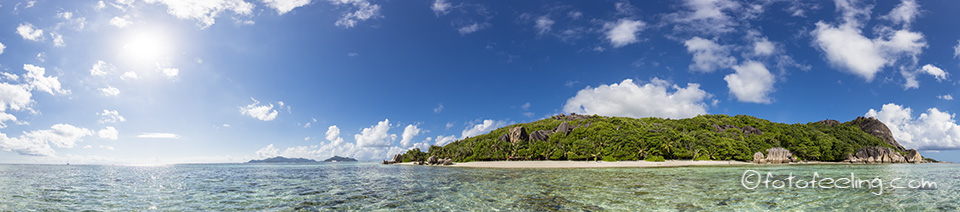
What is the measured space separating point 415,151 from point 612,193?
158705mm

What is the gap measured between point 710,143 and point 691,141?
221 inches

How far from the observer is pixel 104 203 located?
2069 cm

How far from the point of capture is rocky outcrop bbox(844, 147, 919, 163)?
122625 millimetres

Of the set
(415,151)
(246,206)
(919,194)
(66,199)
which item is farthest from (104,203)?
(415,151)

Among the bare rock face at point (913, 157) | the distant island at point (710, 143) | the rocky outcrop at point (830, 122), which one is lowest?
the bare rock face at point (913, 157)

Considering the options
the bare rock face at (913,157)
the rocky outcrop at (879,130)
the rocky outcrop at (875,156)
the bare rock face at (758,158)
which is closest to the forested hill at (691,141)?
the rocky outcrop at (879,130)

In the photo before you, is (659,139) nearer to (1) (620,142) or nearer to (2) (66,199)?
(1) (620,142)

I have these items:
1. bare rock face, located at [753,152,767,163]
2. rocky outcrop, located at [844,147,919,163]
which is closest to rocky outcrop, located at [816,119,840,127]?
rocky outcrop, located at [844,147,919,163]

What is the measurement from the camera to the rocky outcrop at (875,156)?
123m

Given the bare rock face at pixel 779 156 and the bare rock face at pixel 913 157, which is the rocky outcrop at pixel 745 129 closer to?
the bare rock face at pixel 779 156

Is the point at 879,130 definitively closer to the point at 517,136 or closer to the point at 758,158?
the point at 758,158

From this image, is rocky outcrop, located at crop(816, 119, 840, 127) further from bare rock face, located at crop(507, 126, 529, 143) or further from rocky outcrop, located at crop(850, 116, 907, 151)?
bare rock face, located at crop(507, 126, 529, 143)

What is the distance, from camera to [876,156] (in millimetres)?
123500

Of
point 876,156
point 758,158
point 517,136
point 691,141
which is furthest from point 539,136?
point 876,156
